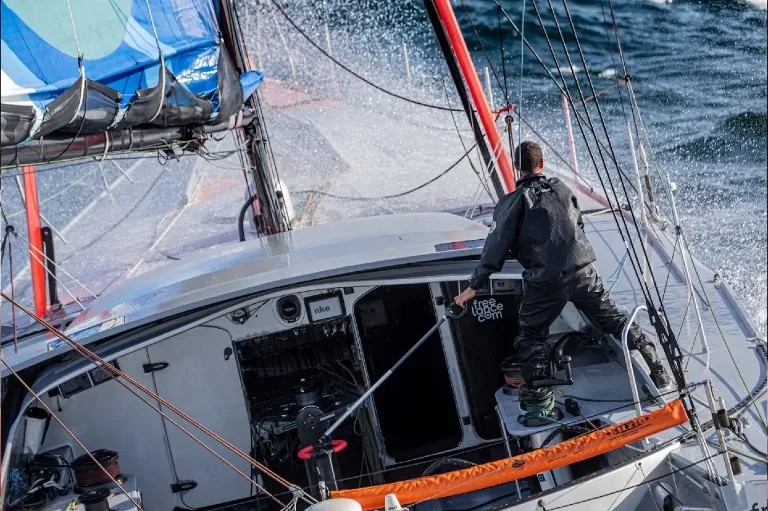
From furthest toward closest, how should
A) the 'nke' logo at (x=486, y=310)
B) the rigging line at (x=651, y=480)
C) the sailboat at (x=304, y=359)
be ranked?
the 'nke' logo at (x=486, y=310), the sailboat at (x=304, y=359), the rigging line at (x=651, y=480)

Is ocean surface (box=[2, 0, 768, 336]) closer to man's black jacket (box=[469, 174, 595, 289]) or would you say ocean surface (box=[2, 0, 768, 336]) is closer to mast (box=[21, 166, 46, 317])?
mast (box=[21, 166, 46, 317])

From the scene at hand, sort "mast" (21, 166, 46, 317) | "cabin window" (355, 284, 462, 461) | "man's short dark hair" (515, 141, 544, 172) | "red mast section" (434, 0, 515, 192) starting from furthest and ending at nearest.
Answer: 1. "red mast section" (434, 0, 515, 192)
2. "mast" (21, 166, 46, 317)
3. "cabin window" (355, 284, 462, 461)
4. "man's short dark hair" (515, 141, 544, 172)

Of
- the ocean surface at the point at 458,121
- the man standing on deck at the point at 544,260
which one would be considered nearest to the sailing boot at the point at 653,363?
the man standing on deck at the point at 544,260

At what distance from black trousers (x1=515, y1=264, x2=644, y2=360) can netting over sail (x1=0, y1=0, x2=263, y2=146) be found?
1933 mm

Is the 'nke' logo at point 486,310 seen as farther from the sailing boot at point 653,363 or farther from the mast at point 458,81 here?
the mast at point 458,81

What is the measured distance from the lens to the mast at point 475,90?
7.05m

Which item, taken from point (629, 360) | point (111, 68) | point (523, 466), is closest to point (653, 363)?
point (629, 360)

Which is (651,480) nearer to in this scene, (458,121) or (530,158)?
(530,158)

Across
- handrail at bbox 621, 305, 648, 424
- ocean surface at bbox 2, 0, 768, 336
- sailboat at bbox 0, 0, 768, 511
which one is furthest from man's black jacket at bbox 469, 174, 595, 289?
ocean surface at bbox 2, 0, 768, 336

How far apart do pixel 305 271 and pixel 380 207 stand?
5.44m

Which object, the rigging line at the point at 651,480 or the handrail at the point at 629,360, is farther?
the handrail at the point at 629,360

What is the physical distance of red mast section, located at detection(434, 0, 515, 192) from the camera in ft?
23.1

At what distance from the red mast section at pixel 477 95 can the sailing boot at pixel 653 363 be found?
2.82 meters

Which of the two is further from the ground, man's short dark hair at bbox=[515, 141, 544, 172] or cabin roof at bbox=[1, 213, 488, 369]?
man's short dark hair at bbox=[515, 141, 544, 172]
